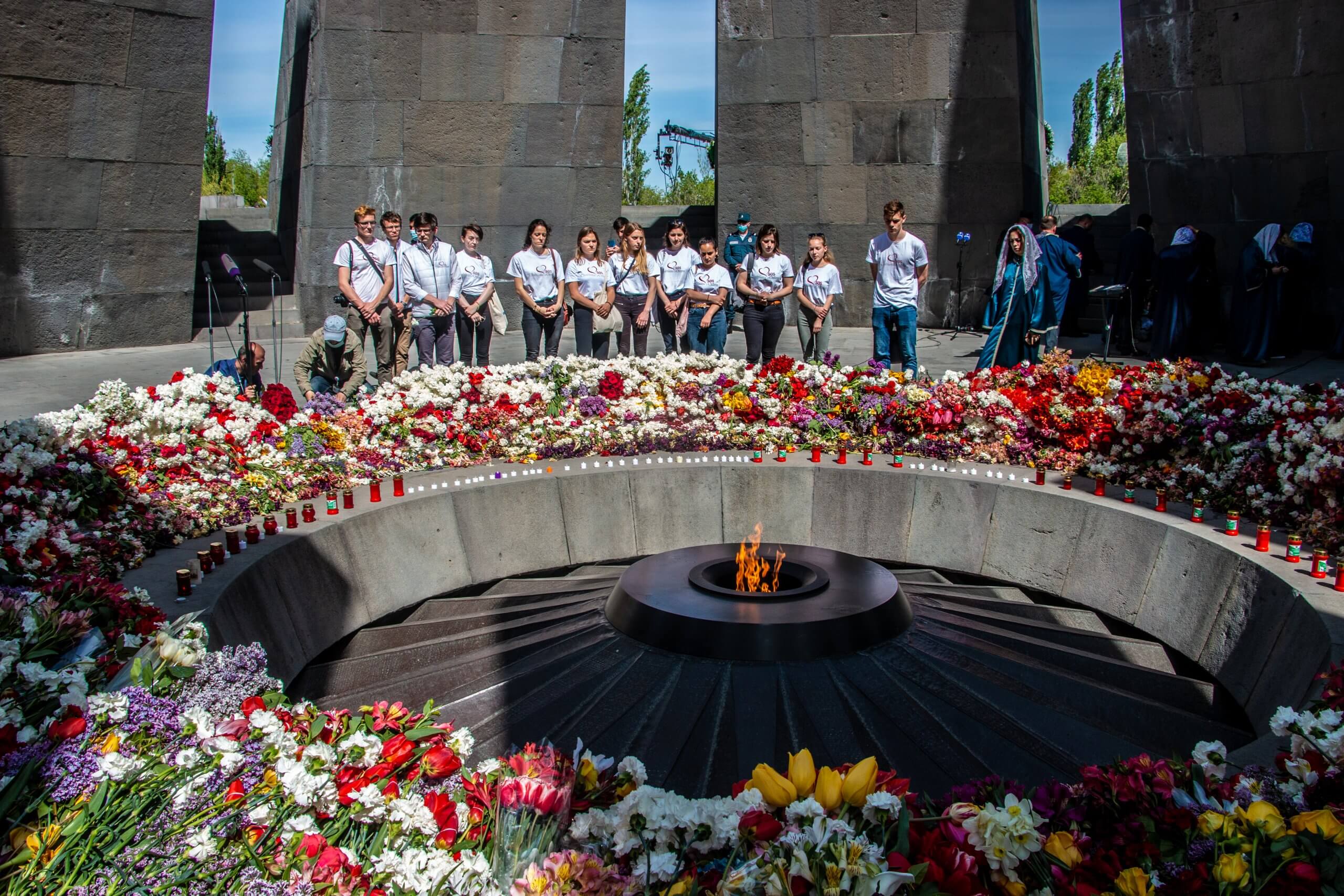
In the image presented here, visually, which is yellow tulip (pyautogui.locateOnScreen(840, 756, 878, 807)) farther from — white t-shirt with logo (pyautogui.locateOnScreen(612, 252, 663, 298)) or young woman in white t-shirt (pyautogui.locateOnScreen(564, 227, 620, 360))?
white t-shirt with logo (pyautogui.locateOnScreen(612, 252, 663, 298))

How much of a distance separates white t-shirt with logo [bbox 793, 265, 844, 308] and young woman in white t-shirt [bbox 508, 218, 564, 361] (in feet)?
7.13

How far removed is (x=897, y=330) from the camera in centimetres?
964

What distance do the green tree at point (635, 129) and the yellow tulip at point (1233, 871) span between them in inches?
1537

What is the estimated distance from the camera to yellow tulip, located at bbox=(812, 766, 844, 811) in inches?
99.3

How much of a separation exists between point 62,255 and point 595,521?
8.80 m

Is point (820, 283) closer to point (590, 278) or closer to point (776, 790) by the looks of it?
point (590, 278)

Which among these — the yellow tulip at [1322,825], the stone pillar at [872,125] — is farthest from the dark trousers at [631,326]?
the yellow tulip at [1322,825]

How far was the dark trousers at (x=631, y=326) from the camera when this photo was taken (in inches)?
402

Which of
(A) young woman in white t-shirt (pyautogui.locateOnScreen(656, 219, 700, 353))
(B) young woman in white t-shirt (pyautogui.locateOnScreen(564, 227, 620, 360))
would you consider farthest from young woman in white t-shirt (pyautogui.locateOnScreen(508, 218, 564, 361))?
(A) young woman in white t-shirt (pyautogui.locateOnScreen(656, 219, 700, 353))

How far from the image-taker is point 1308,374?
11.0 meters

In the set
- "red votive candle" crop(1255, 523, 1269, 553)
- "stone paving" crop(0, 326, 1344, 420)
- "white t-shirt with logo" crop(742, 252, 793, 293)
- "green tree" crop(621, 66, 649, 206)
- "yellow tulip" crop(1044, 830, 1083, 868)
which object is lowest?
"yellow tulip" crop(1044, 830, 1083, 868)

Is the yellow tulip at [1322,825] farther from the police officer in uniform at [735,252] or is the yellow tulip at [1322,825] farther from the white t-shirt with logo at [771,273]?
the police officer in uniform at [735,252]

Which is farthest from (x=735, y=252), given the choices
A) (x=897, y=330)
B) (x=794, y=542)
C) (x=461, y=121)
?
(x=794, y=542)

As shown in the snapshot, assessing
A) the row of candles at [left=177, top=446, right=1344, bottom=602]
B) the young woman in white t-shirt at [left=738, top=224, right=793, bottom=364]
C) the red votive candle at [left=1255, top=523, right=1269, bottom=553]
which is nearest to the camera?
the row of candles at [left=177, top=446, right=1344, bottom=602]
